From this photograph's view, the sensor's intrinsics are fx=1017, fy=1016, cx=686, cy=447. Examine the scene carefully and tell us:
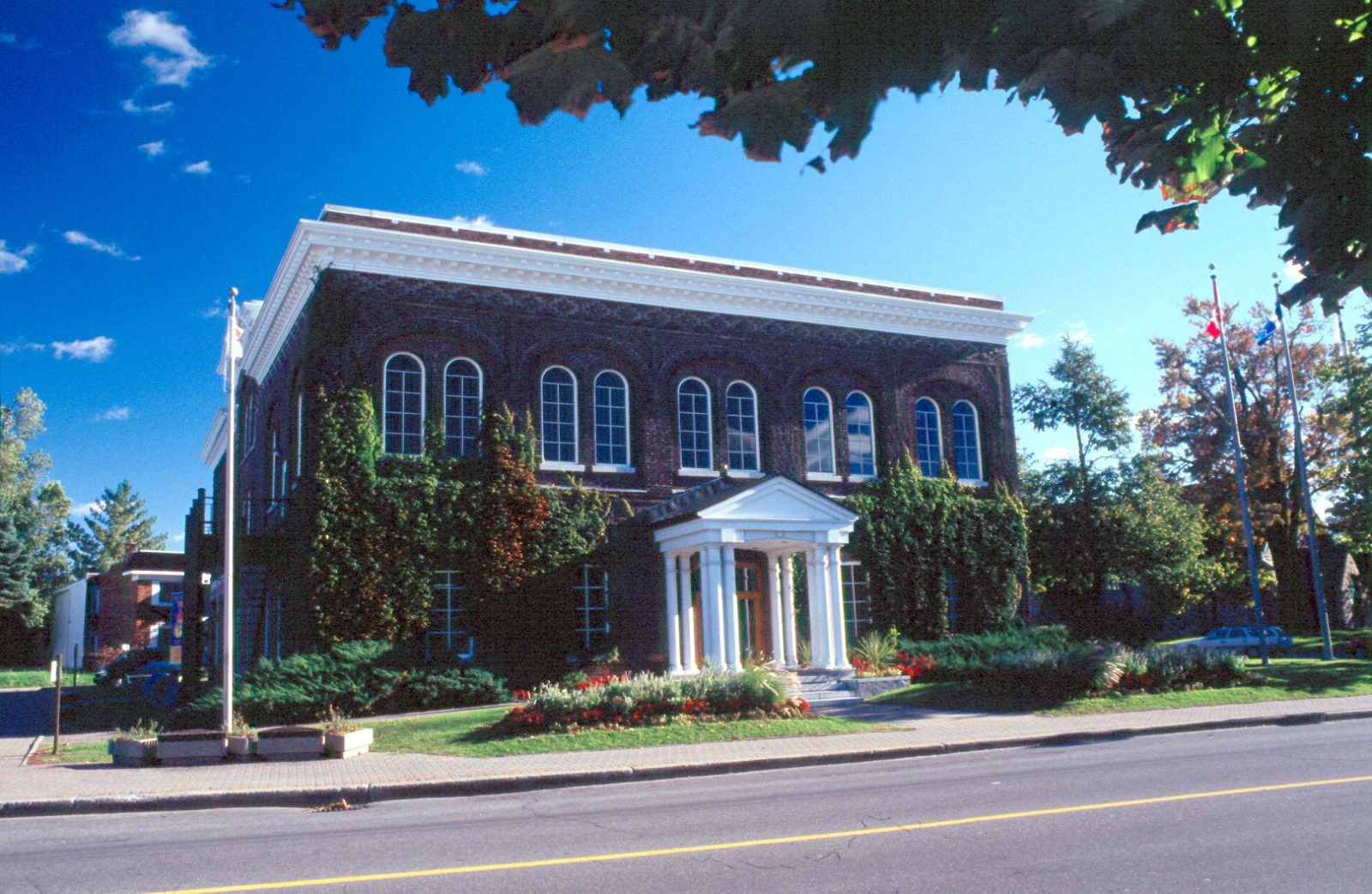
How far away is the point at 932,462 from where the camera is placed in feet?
93.7

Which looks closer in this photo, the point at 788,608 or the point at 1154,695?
the point at 1154,695

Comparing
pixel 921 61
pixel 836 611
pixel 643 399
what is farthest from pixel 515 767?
pixel 643 399

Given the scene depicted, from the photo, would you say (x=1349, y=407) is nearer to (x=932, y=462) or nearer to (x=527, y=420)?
(x=932, y=462)

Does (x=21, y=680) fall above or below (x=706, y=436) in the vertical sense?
below

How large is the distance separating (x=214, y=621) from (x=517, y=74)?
2848cm

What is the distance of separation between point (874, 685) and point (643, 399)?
8610 millimetres

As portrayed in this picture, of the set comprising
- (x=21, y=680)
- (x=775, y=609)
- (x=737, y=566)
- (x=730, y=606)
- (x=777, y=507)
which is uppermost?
(x=777, y=507)

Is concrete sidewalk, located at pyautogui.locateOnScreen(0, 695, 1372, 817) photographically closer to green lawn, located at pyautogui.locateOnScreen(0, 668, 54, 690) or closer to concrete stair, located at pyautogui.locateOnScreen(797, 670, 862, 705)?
concrete stair, located at pyautogui.locateOnScreen(797, 670, 862, 705)

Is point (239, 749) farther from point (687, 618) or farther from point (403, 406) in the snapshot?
point (687, 618)

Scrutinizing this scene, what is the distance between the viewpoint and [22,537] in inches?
2036

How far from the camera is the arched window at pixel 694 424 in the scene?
83.4ft

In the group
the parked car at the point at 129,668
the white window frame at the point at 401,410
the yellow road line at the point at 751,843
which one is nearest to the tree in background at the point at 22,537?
the parked car at the point at 129,668

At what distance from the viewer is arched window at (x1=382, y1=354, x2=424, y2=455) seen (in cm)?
2250

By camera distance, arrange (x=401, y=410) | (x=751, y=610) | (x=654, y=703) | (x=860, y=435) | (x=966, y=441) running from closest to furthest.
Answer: (x=654, y=703) → (x=401, y=410) → (x=751, y=610) → (x=860, y=435) → (x=966, y=441)
